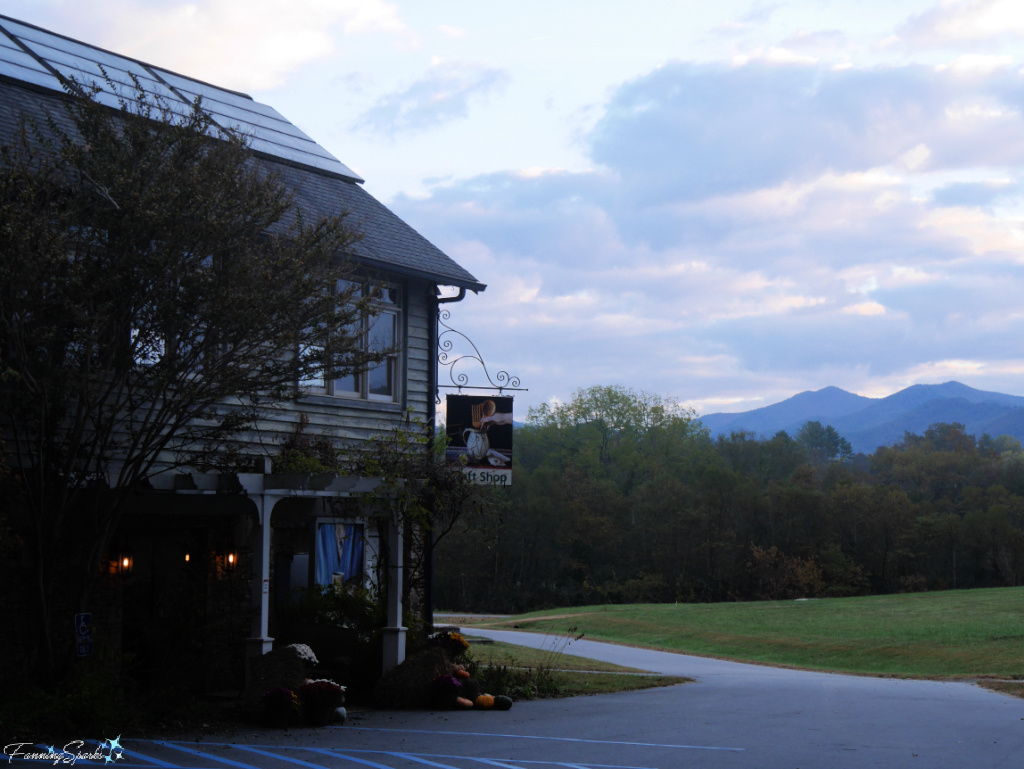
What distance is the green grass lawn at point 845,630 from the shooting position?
24203 millimetres

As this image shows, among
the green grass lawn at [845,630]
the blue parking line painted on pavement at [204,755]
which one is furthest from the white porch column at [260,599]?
the green grass lawn at [845,630]

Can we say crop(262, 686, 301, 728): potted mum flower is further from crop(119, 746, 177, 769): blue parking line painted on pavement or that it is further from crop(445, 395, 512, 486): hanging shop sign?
crop(445, 395, 512, 486): hanging shop sign

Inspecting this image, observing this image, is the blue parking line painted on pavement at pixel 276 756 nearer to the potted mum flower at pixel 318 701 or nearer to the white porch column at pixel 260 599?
the potted mum flower at pixel 318 701

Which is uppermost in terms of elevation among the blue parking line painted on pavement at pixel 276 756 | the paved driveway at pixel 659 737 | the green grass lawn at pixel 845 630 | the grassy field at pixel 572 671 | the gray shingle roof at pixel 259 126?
the gray shingle roof at pixel 259 126

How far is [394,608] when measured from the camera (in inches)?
510

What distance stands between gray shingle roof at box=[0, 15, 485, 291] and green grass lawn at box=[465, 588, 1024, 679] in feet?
47.8

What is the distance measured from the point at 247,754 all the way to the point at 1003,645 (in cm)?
2191

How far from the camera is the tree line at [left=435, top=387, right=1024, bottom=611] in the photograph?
2114 inches

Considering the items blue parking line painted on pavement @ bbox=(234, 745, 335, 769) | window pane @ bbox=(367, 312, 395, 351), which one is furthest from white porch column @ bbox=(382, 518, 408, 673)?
blue parking line painted on pavement @ bbox=(234, 745, 335, 769)

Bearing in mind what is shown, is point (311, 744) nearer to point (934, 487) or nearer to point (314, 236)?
point (314, 236)

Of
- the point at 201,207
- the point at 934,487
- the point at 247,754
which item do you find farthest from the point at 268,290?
the point at 934,487

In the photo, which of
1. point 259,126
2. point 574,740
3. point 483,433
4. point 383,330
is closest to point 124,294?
point 383,330

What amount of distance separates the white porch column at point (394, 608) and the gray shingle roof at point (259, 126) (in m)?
4.06

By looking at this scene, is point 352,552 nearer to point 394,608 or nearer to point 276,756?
point 394,608
